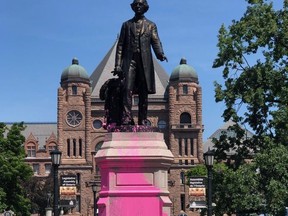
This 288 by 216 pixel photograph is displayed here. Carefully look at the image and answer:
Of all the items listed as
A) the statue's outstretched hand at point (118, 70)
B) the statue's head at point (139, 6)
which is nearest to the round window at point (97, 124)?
the statue's head at point (139, 6)

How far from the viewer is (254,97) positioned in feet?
94.3

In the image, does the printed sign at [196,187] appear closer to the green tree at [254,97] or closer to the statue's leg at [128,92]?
the green tree at [254,97]

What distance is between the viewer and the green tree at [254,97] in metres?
27.0

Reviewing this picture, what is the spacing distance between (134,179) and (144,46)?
227cm

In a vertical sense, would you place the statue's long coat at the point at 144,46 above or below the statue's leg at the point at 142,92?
above

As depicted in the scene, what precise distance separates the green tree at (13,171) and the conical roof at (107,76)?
68.4m

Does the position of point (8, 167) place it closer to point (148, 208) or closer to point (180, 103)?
point (148, 208)

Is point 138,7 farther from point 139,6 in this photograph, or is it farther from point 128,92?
point 128,92

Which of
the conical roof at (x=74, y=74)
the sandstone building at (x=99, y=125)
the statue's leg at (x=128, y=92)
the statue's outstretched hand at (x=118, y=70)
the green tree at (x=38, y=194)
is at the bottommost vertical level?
the green tree at (x=38, y=194)

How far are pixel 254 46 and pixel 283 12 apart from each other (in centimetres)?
202

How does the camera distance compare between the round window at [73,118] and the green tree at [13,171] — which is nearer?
the green tree at [13,171]

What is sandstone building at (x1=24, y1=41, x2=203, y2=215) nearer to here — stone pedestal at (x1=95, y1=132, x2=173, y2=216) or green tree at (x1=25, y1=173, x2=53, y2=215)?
green tree at (x1=25, y1=173, x2=53, y2=215)

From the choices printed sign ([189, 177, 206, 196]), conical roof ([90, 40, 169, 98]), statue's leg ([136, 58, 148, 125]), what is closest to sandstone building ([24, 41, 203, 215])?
conical roof ([90, 40, 169, 98])

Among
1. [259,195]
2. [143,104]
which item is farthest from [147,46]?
[259,195]
